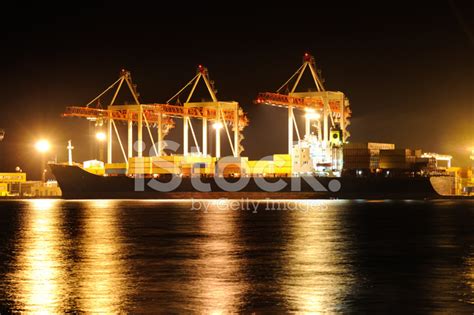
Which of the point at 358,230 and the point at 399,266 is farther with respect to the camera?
the point at 358,230

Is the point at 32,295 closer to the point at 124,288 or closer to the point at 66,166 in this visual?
the point at 124,288

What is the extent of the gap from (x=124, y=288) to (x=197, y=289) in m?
1.81

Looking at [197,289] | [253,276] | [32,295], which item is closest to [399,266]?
[253,276]

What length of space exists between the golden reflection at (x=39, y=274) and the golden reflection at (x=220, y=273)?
3370mm

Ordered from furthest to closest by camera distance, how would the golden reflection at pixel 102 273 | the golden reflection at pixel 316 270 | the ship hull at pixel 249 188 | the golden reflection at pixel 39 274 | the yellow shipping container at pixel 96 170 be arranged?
the yellow shipping container at pixel 96 170, the ship hull at pixel 249 188, the golden reflection at pixel 316 270, the golden reflection at pixel 39 274, the golden reflection at pixel 102 273

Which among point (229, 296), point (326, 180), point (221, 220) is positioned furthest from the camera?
point (326, 180)

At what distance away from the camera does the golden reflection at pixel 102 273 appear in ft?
51.0

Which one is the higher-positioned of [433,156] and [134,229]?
[433,156]

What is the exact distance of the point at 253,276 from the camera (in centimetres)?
2005

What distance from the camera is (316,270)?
21.3m

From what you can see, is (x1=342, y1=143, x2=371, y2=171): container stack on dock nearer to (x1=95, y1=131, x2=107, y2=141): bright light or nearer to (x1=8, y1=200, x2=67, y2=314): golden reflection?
(x1=95, y1=131, x2=107, y2=141): bright light

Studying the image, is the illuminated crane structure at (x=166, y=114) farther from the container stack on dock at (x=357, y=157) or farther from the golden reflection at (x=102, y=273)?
the golden reflection at (x=102, y=273)

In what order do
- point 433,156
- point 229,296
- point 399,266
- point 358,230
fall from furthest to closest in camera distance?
point 433,156 < point 358,230 < point 399,266 < point 229,296
